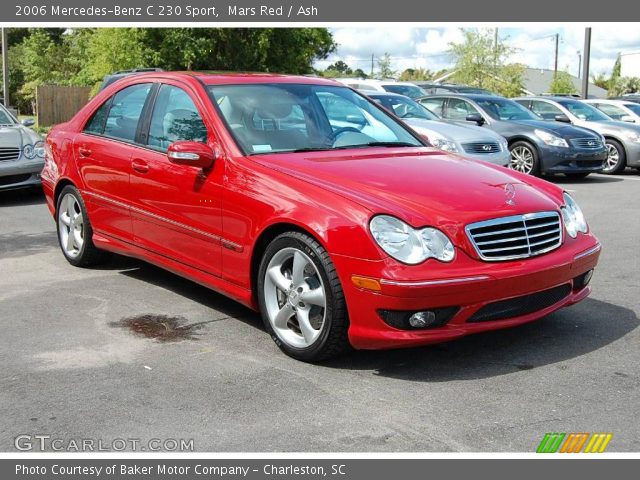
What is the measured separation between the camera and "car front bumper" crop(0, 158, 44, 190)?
425 inches

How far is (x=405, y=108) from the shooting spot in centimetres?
1346

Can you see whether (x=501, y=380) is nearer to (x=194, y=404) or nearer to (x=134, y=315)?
(x=194, y=404)

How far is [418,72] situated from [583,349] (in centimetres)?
7914

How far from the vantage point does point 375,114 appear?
6.26 meters

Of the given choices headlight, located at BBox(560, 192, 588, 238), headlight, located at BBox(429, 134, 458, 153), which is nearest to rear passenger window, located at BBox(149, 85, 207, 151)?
headlight, located at BBox(560, 192, 588, 238)

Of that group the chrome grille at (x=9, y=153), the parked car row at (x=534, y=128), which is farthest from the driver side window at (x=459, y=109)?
the chrome grille at (x=9, y=153)

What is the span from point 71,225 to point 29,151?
14.8 ft

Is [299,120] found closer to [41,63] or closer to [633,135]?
[633,135]

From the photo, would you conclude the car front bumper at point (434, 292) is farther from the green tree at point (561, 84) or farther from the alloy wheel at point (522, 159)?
the green tree at point (561, 84)

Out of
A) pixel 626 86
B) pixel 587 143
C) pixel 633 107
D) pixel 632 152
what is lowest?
pixel 632 152

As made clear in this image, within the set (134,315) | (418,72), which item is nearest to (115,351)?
(134,315)

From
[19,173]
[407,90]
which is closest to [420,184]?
[19,173]

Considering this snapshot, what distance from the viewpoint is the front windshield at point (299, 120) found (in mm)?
5449

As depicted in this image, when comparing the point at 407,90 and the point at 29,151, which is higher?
the point at 407,90
